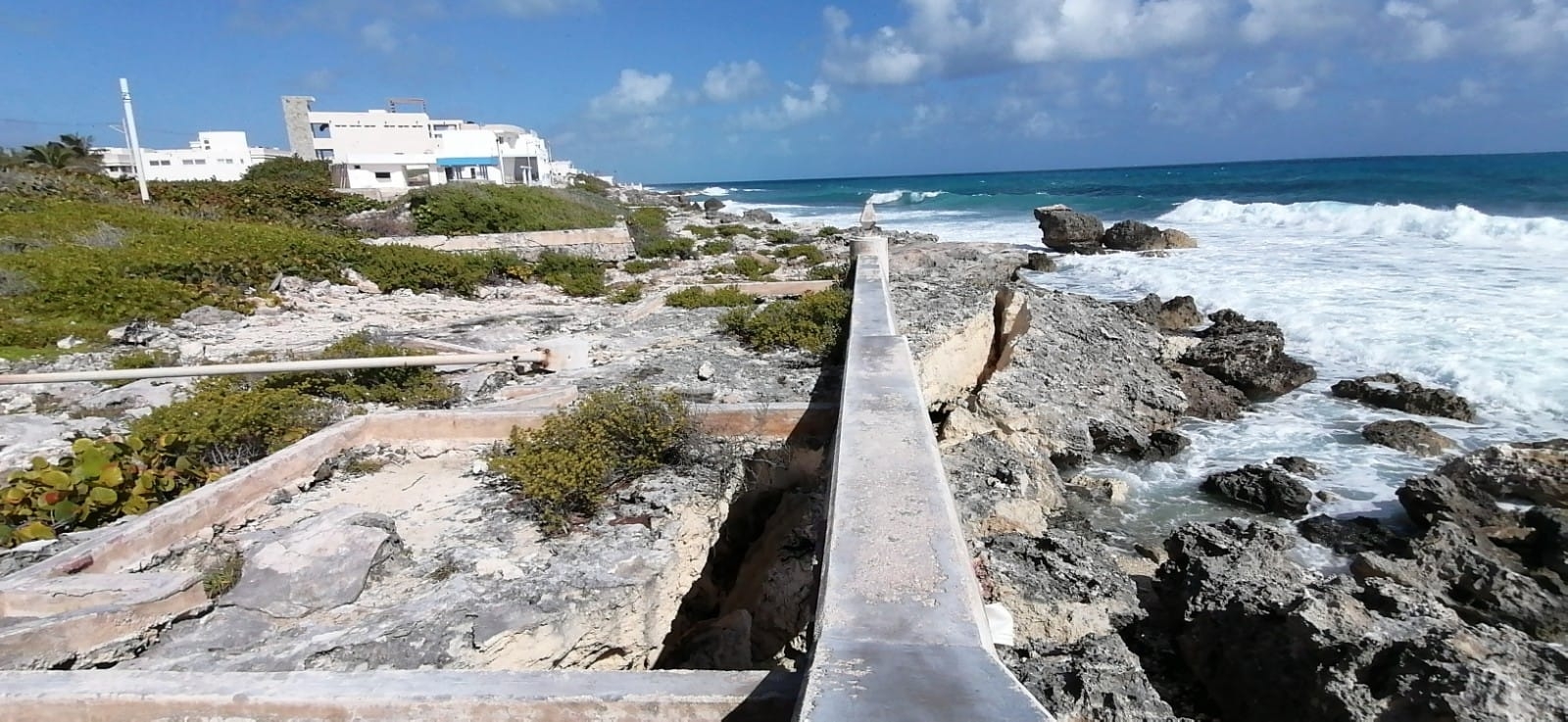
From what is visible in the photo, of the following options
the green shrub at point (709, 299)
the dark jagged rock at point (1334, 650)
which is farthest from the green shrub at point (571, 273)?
the dark jagged rock at point (1334, 650)

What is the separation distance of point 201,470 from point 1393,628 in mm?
7466

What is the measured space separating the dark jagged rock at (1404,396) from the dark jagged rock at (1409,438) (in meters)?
0.86

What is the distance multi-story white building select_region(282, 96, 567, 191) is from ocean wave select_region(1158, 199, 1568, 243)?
3762cm

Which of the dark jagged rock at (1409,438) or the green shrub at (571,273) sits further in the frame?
the green shrub at (571,273)

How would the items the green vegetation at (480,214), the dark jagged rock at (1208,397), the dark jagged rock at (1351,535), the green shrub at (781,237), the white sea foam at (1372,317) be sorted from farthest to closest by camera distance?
the green shrub at (781,237) → the green vegetation at (480,214) → the dark jagged rock at (1208,397) → the white sea foam at (1372,317) → the dark jagged rock at (1351,535)

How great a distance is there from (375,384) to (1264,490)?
885 cm

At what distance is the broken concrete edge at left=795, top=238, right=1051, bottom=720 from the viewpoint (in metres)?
2.11

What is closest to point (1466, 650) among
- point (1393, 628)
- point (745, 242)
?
point (1393, 628)

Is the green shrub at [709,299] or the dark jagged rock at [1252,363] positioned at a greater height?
the green shrub at [709,299]

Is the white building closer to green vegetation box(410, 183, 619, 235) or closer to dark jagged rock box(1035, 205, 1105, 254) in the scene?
green vegetation box(410, 183, 619, 235)

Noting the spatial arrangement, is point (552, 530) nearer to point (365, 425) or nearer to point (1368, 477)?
point (365, 425)

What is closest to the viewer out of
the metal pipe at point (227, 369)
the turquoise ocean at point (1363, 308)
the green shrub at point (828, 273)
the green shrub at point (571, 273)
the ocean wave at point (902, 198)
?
the metal pipe at point (227, 369)

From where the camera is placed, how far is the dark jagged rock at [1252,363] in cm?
1128

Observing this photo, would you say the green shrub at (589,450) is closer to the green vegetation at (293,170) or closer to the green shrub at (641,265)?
the green shrub at (641,265)
